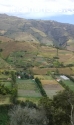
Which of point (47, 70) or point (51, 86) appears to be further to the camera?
point (47, 70)

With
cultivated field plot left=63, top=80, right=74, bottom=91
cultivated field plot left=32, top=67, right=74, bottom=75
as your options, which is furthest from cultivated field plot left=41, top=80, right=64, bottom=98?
cultivated field plot left=32, top=67, right=74, bottom=75

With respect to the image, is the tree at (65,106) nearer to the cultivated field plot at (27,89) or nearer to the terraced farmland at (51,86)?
the cultivated field plot at (27,89)

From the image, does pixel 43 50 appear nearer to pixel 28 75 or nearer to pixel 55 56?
pixel 55 56

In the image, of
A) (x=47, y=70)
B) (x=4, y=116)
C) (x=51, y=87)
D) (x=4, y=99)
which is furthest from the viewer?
(x=47, y=70)

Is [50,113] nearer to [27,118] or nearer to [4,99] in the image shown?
[27,118]

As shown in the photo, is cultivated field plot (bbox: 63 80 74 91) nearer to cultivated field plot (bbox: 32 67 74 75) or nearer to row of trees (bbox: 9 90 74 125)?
cultivated field plot (bbox: 32 67 74 75)

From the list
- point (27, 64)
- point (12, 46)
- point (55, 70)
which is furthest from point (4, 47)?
point (55, 70)

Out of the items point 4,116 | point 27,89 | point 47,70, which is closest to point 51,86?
point 27,89

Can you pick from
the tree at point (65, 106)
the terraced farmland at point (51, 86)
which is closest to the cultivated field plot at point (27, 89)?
the terraced farmland at point (51, 86)
